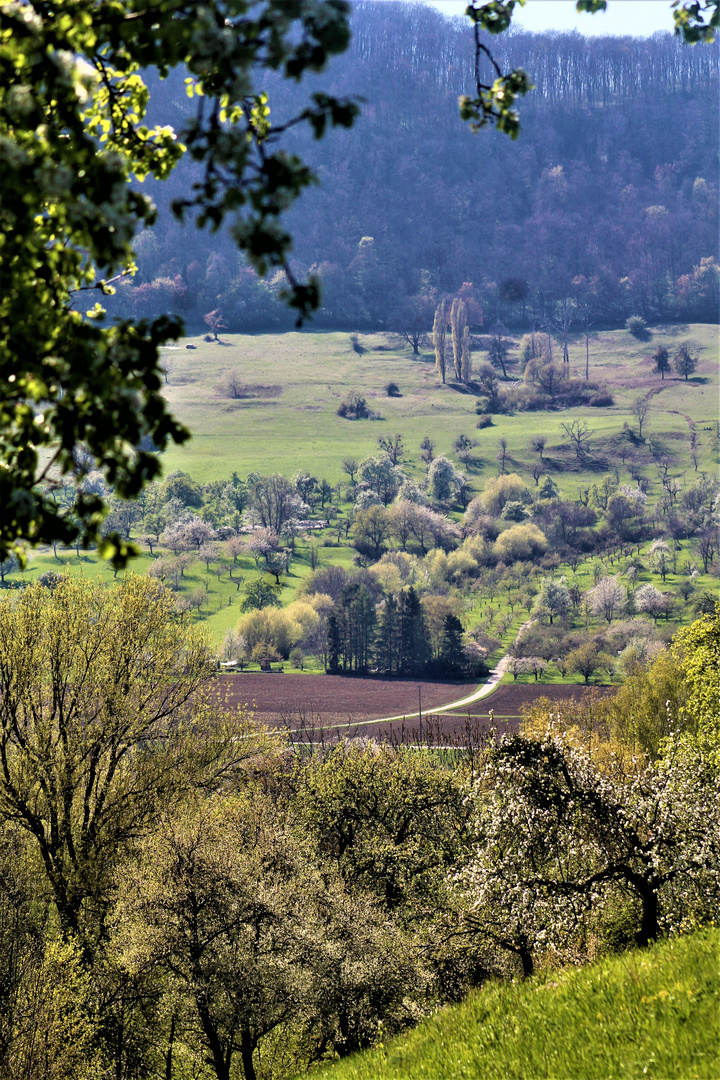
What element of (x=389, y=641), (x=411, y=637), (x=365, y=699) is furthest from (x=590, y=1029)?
(x=389, y=641)

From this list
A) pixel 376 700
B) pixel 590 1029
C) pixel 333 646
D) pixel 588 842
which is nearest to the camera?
pixel 590 1029

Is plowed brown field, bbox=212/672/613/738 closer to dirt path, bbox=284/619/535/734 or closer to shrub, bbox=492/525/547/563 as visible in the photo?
dirt path, bbox=284/619/535/734

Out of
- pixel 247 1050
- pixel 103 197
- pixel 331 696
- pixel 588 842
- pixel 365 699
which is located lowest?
pixel 365 699

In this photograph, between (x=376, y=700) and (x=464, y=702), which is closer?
(x=376, y=700)

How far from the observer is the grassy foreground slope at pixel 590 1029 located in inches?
275

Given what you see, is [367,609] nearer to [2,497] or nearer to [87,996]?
[87,996]

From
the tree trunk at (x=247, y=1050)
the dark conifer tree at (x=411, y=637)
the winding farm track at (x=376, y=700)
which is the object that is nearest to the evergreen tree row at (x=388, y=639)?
the dark conifer tree at (x=411, y=637)

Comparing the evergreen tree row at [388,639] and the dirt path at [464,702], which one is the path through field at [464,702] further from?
the evergreen tree row at [388,639]

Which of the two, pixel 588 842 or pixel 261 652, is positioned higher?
pixel 588 842

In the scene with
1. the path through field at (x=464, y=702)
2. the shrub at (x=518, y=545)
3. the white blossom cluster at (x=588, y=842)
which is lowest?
the path through field at (x=464, y=702)

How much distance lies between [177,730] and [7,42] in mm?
27966

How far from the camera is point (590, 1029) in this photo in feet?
25.5

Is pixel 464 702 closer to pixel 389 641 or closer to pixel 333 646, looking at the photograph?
pixel 389 641

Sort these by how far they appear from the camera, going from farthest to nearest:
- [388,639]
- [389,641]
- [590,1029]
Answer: [388,639] → [389,641] → [590,1029]
